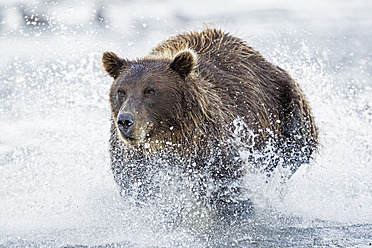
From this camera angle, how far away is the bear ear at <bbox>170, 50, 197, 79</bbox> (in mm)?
5395

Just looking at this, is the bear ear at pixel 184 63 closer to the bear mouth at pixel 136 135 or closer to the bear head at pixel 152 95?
the bear head at pixel 152 95

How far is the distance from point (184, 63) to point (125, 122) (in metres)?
0.93

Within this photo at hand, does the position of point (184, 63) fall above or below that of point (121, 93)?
above

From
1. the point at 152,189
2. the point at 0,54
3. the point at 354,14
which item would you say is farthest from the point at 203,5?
the point at 152,189

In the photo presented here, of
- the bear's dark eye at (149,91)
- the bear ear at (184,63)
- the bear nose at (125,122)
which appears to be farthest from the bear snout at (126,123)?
the bear ear at (184,63)

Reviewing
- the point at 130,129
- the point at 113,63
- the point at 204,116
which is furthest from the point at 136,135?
the point at 113,63

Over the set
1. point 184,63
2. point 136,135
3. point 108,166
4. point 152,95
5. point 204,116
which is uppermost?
point 184,63

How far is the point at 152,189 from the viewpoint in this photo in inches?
231

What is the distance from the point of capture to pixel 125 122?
193 inches

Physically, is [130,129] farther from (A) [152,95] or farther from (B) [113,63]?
(B) [113,63]

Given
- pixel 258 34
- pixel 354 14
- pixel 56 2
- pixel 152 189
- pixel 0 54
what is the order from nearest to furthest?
pixel 152 189 → pixel 0 54 → pixel 258 34 → pixel 56 2 → pixel 354 14

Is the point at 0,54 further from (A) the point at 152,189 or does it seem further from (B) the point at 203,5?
(B) the point at 203,5

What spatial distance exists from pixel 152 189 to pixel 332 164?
274cm

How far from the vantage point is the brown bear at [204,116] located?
530cm
